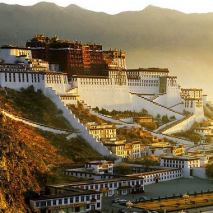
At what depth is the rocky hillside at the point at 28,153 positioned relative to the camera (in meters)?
37.0

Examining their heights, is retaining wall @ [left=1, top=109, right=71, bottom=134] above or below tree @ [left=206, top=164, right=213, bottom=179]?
above

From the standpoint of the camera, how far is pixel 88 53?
292 ft

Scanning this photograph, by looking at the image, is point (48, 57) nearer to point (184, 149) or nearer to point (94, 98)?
point (94, 98)

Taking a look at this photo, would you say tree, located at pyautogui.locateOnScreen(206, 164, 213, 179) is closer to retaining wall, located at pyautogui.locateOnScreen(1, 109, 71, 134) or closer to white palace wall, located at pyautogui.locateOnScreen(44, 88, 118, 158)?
white palace wall, located at pyautogui.locateOnScreen(44, 88, 118, 158)

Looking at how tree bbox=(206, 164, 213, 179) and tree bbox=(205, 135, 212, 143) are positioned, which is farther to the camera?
tree bbox=(205, 135, 212, 143)

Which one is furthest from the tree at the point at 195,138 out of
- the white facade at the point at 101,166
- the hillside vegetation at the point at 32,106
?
the white facade at the point at 101,166

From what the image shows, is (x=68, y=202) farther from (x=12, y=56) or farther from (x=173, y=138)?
(x=173, y=138)

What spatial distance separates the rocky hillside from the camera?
37.0 meters

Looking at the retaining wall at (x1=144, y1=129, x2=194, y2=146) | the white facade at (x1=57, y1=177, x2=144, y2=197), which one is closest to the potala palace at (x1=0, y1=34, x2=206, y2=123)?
the retaining wall at (x1=144, y1=129, x2=194, y2=146)

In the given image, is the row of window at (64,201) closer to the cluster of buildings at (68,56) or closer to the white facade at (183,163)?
the white facade at (183,163)

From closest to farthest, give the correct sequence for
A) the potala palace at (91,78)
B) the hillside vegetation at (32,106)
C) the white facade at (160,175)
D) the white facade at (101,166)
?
the white facade at (160,175)
the white facade at (101,166)
the hillside vegetation at (32,106)
the potala palace at (91,78)

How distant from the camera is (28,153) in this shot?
5069 centimetres

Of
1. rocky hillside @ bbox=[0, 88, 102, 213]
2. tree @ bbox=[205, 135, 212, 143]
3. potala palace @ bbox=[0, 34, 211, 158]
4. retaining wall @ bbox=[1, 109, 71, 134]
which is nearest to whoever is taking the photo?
rocky hillside @ bbox=[0, 88, 102, 213]

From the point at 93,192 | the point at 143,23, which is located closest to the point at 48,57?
the point at 93,192
